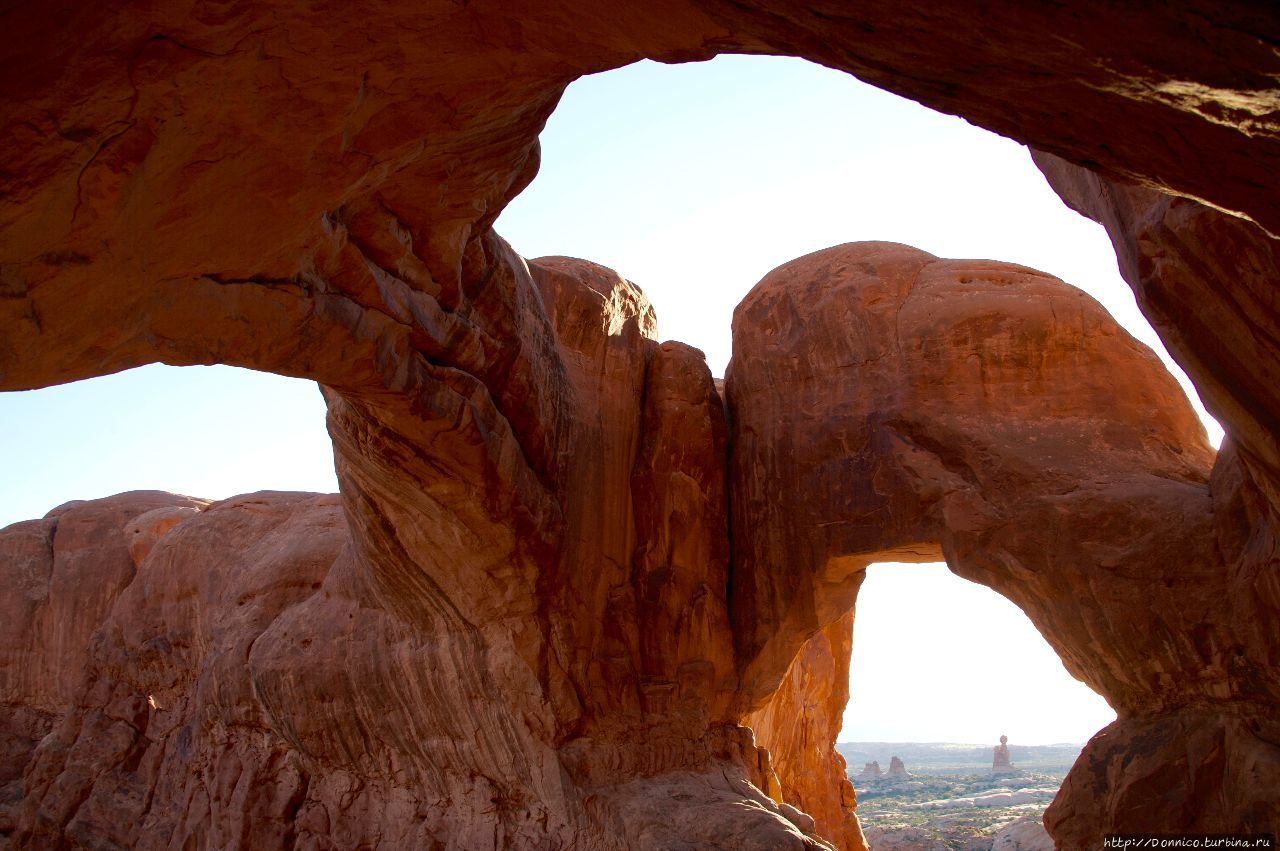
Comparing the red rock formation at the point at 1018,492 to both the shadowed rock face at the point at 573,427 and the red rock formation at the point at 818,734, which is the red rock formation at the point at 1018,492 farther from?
the red rock formation at the point at 818,734

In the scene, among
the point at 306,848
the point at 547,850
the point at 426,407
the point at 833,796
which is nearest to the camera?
the point at 426,407

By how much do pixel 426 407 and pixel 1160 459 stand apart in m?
5.72

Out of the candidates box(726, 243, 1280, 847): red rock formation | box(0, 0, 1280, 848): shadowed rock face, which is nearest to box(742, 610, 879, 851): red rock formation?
box(0, 0, 1280, 848): shadowed rock face

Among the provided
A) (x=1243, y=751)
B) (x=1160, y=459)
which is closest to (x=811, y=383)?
(x=1160, y=459)

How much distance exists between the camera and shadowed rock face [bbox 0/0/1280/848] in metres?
3.72

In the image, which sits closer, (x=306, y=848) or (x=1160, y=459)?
(x=1160, y=459)

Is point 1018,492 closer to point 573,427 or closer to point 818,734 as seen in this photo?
point 573,427

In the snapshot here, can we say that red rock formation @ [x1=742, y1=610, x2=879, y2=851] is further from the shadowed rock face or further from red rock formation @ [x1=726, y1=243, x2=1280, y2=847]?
red rock formation @ [x1=726, y1=243, x2=1280, y2=847]

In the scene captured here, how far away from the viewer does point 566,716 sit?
838 centimetres

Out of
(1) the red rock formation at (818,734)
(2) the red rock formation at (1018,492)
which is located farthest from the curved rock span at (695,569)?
(1) the red rock formation at (818,734)

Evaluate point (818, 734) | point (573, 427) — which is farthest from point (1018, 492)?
point (818, 734)

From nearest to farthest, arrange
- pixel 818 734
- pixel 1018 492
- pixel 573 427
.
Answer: pixel 1018 492, pixel 573 427, pixel 818 734

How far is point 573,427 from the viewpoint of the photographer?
8.92 m

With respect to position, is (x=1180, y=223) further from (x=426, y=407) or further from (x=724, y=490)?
(x=724, y=490)
